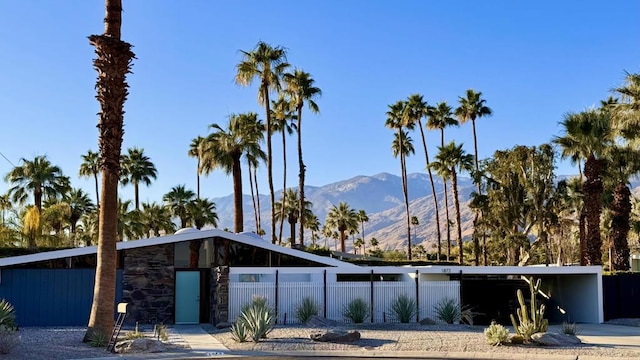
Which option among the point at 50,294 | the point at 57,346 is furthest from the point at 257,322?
the point at 50,294

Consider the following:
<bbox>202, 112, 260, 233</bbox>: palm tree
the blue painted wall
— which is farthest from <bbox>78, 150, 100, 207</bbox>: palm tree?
the blue painted wall

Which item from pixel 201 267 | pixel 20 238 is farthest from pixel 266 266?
pixel 20 238

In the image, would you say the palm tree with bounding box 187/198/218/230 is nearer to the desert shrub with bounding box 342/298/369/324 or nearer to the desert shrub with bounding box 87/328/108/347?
the desert shrub with bounding box 342/298/369/324

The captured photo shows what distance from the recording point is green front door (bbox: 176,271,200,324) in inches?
1126

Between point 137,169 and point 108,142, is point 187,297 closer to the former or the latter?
point 108,142

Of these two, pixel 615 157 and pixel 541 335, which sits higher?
pixel 615 157

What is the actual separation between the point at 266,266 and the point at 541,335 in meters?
12.7

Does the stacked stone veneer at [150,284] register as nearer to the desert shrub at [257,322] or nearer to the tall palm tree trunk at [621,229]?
the desert shrub at [257,322]

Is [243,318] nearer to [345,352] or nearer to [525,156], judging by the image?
[345,352]

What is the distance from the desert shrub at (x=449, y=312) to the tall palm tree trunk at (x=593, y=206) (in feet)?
34.9

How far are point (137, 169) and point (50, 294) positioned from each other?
126 ft

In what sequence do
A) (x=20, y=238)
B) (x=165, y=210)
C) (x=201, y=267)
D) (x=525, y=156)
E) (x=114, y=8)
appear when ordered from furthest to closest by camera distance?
1. (x=165, y=210)
2. (x=525, y=156)
3. (x=20, y=238)
4. (x=201, y=267)
5. (x=114, y=8)

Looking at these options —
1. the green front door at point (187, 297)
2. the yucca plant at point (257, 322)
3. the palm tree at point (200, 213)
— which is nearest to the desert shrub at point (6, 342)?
the yucca plant at point (257, 322)

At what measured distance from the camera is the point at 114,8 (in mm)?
20703
